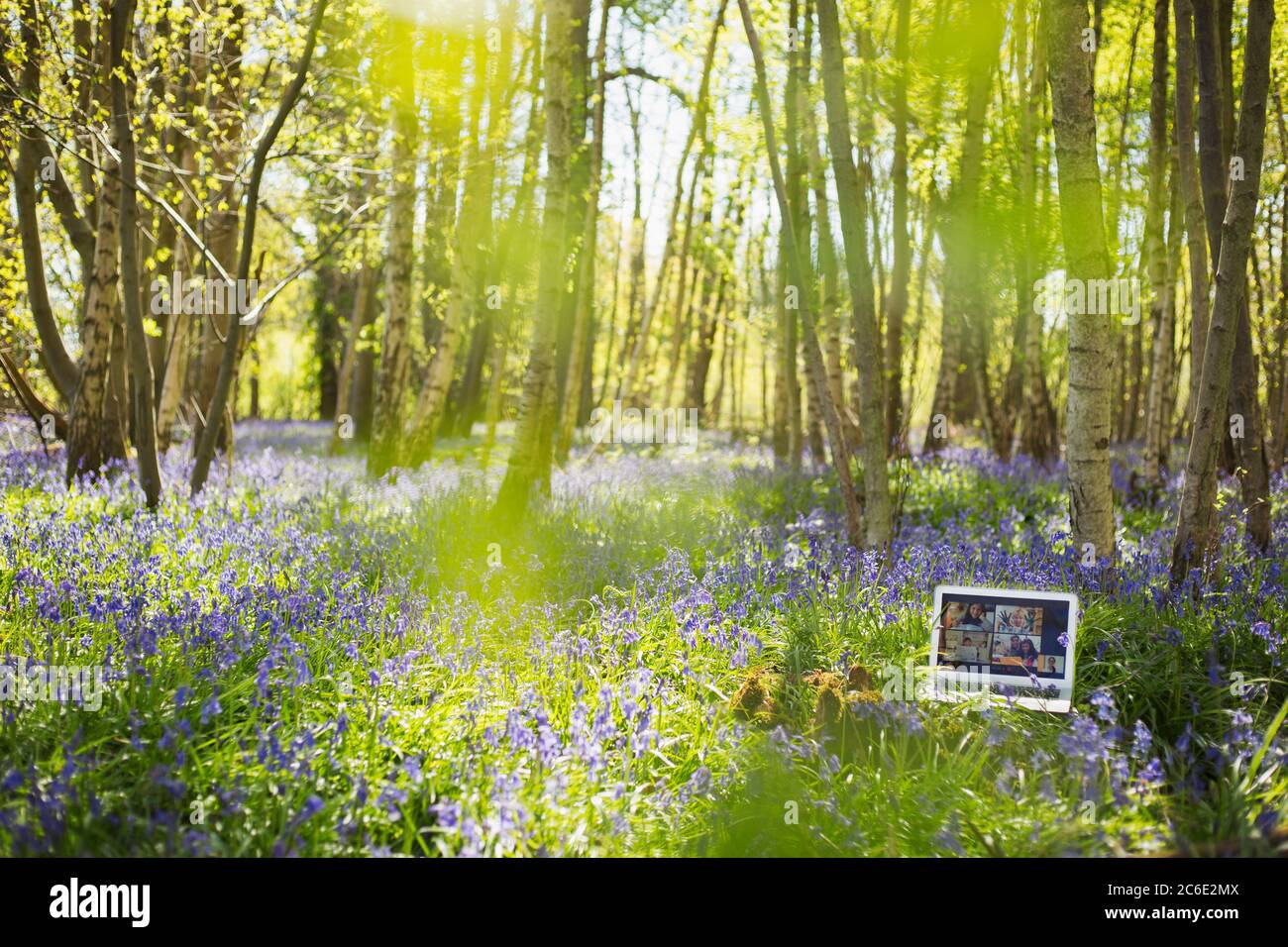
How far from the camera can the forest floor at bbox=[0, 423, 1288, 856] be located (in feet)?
10.2

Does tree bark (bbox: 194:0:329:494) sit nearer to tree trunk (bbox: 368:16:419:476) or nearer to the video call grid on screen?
tree trunk (bbox: 368:16:419:476)

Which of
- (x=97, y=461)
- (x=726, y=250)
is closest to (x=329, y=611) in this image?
(x=97, y=461)

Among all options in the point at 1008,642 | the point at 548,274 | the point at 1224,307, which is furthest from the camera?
the point at 548,274

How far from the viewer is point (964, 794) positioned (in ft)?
11.5

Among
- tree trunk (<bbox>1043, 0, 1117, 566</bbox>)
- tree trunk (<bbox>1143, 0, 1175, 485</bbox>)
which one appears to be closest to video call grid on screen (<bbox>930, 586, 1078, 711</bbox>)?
tree trunk (<bbox>1043, 0, 1117, 566</bbox>)

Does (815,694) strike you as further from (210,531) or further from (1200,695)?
(210,531)

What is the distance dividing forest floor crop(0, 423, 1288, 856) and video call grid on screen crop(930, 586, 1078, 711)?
0.15 metres

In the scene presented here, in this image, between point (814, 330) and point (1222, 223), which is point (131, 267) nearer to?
point (814, 330)

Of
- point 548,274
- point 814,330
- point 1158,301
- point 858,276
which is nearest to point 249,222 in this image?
point 548,274

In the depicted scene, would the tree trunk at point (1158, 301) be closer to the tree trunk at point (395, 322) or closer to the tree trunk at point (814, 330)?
the tree trunk at point (814, 330)

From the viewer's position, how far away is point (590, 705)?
389 cm

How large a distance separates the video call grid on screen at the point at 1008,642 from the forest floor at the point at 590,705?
0.49 ft

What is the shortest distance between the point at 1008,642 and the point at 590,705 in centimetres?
188
